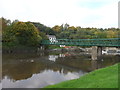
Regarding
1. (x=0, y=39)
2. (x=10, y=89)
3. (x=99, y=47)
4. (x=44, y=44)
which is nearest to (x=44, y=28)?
(x=44, y=44)

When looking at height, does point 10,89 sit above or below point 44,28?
below

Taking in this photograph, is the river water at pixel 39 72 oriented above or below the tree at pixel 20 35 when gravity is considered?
below

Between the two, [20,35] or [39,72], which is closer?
[39,72]

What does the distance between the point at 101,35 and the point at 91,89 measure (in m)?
62.2

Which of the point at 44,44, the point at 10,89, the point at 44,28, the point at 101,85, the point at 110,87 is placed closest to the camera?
the point at 110,87

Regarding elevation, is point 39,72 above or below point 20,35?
below

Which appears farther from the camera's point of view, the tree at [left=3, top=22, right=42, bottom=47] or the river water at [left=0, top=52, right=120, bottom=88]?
the tree at [left=3, top=22, right=42, bottom=47]

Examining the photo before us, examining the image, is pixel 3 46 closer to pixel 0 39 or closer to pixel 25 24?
pixel 0 39

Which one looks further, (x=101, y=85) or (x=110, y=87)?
(x=101, y=85)

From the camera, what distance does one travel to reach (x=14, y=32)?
177 ft

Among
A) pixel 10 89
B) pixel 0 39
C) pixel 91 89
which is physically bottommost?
pixel 10 89

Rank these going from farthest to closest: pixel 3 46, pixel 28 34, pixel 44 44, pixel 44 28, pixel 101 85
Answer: pixel 44 28 → pixel 44 44 → pixel 28 34 → pixel 3 46 → pixel 101 85

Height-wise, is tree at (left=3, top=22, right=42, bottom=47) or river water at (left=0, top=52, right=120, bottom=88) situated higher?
tree at (left=3, top=22, right=42, bottom=47)

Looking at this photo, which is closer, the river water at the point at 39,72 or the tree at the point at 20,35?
the river water at the point at 39,72
